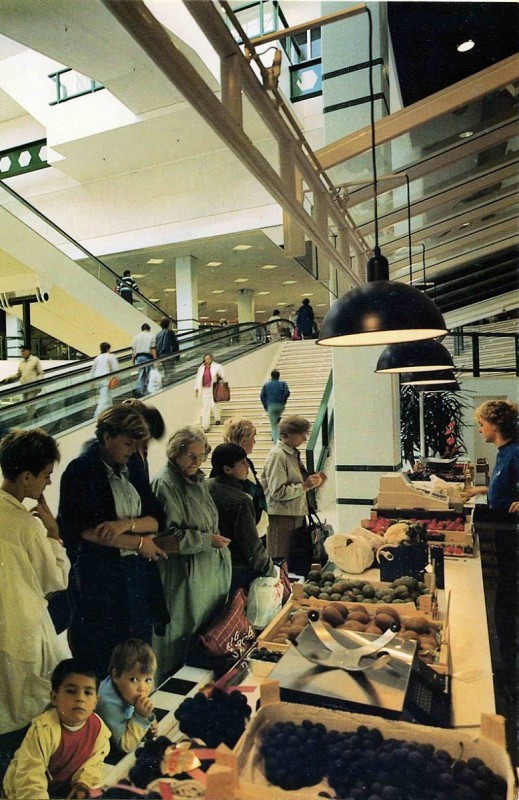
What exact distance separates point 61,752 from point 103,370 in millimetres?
1307

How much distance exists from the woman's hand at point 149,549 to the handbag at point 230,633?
1.22 ft

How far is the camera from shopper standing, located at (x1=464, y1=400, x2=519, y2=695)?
2.76m

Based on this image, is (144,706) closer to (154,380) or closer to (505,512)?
(154,380)

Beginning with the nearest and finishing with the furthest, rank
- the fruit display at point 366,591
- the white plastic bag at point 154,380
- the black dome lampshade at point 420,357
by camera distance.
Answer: the fruit display at point 366,591 → the white plastic bag at point 154,380 → the black dome lampshade at point 420,357

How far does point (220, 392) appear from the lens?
10.2 ft

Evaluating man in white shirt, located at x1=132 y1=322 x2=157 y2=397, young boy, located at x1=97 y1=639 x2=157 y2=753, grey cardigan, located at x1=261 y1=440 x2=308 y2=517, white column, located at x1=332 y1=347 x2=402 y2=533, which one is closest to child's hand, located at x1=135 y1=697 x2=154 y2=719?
young boy, located at x1=97 y1=639 x2=157 y2=753

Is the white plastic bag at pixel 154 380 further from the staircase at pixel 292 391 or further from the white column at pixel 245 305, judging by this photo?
the white column at pixel 245 305

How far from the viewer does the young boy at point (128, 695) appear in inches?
70.6

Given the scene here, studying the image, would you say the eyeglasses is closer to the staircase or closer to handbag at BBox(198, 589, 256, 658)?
the staircase

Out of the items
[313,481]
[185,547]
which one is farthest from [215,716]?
[313,481]

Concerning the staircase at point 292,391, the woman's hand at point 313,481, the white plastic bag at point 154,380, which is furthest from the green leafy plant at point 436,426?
the white plastic bag at point 154,380

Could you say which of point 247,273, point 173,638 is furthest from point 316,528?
point 247,273

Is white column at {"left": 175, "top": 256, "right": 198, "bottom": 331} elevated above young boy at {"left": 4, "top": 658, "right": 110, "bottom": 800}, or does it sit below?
above

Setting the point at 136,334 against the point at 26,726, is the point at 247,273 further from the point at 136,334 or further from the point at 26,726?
the point at 26,726
